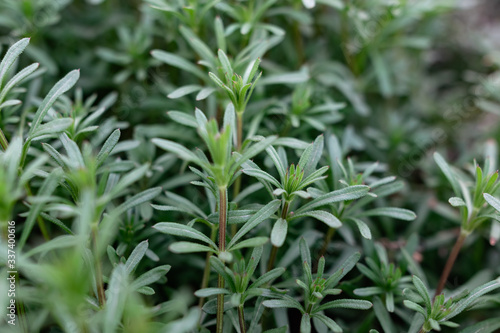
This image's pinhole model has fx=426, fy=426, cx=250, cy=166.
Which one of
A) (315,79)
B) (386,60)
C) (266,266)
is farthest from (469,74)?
(266,266)

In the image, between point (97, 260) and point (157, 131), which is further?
point (157, 131)

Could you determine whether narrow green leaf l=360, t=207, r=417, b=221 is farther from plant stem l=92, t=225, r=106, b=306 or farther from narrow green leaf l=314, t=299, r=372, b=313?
plant stem l=92, t=225, r=106, b=306

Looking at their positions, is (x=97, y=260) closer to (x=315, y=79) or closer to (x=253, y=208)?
(x=253, y=208)

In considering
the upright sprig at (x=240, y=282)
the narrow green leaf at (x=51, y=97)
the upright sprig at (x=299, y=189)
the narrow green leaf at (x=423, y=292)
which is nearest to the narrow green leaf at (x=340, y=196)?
the upright sprig at (x=299, y=189)

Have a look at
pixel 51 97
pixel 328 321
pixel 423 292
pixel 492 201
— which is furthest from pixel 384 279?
pixel 51 97

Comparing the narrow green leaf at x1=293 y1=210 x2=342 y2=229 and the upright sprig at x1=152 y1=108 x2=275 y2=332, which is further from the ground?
the upright sprig at x1=152 y1=108 x2=275 y2=332

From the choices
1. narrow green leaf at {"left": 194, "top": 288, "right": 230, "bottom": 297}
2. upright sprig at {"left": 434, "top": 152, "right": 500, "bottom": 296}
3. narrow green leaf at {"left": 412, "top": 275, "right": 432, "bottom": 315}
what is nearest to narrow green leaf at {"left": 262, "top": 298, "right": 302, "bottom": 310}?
narrow green leaf at {"left": 194, "top": 288, "right": 230, "bottom": 297}

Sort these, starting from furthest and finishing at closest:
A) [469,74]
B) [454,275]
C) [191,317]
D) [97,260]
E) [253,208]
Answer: [469,74], [454,275], [253,208], [97,260], [191,317]

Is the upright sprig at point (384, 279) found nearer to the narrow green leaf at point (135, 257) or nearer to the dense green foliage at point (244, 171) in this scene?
the dense green foliage at point (244, 171)
